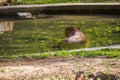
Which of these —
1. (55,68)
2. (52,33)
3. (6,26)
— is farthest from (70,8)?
(55,68)

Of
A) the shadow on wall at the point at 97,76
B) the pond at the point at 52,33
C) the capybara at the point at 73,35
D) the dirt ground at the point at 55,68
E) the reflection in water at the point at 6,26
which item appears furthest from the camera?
the reflection in water at the point at 6,26

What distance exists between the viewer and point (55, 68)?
7977 mm

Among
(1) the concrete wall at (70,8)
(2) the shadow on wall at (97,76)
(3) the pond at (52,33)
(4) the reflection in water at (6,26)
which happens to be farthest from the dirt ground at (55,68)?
(1) the concrete wall at (70,8)

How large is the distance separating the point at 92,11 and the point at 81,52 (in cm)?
1090

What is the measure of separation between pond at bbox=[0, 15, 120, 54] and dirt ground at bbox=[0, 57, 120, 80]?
295 cm

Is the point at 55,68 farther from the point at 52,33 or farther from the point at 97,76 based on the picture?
the point at 52,33

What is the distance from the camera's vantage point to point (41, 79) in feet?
23.9

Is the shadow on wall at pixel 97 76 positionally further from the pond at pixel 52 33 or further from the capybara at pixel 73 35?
the capybara at pixel 73 35

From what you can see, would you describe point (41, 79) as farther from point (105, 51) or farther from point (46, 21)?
point (46, 21)

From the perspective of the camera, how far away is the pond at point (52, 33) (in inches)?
496

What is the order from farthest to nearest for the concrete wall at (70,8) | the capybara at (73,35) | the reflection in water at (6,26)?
1. the concrete wall at (70,8)
2. the reflection in water at (6,26)
3. the capybara at (73,35)

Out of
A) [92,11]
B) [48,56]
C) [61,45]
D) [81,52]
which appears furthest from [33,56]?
[92,11]

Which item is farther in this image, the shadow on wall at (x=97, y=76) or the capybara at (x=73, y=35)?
the capybara at (x=73, y=35)

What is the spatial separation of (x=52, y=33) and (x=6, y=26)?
3717mm
